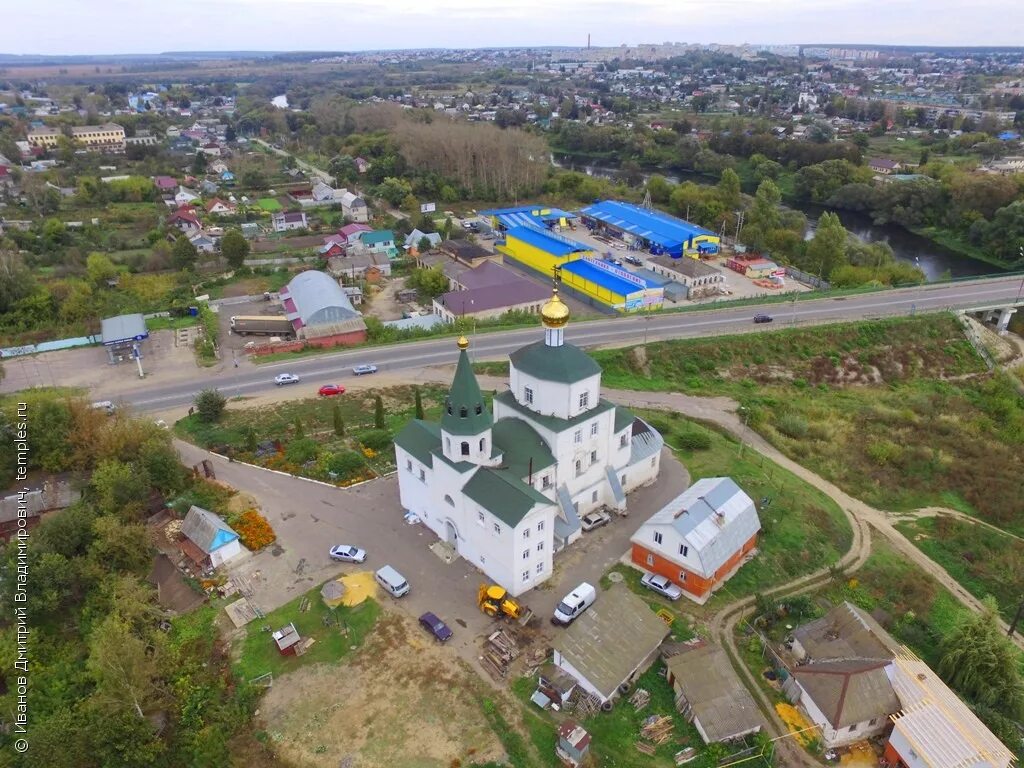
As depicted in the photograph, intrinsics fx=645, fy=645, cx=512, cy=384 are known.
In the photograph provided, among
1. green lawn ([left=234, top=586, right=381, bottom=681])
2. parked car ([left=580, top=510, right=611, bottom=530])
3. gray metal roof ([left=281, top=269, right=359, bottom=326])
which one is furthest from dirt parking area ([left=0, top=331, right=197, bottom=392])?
parked car ([left=580, top=510, right=611, bottom=530])

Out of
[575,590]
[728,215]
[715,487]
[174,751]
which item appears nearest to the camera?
[174,751]

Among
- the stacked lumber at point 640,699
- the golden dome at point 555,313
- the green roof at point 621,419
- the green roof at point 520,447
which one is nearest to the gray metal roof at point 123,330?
the green roof at point 520,447

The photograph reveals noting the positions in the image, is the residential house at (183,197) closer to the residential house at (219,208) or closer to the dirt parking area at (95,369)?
Answer: the residential house at (219,208)

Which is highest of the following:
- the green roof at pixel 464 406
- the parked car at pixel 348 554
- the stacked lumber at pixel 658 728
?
the green roof at pixel 464 406

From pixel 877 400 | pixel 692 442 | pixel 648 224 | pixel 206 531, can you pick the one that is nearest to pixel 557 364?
pixel 692 442

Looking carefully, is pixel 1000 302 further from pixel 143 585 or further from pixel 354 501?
pixel 143 585

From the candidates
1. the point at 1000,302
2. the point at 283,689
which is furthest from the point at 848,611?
the point at 1000,302

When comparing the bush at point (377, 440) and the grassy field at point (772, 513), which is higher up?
the bush at point (377, 440)
